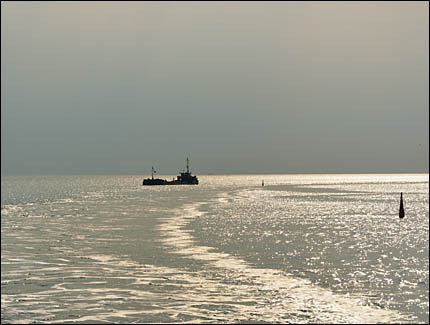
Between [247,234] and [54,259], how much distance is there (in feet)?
81.5

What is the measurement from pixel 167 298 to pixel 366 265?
15.9 metres

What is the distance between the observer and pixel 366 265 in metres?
38.7

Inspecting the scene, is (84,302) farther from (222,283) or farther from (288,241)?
(288,241)

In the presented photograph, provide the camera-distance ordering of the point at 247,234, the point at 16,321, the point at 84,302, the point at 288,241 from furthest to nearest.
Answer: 1. the point at 247,234
2. the point at 288,241
3. the point at 84,302
4. the point at 16,321

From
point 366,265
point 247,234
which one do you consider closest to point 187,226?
point 247,234

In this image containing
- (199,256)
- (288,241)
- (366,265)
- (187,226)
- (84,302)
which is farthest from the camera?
(187,226)

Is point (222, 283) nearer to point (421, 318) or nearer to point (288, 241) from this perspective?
point (421, 318)

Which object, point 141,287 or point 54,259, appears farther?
point 54,259

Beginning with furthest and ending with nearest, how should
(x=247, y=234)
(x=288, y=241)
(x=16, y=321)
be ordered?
1. (x=247, y=234)
2. (x=288, y=241)
3. (x=16, y=321)

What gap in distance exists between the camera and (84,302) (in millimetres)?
27391

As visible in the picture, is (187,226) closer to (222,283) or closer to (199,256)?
(199,256)

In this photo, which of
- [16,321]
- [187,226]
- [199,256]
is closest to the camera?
[16,321]

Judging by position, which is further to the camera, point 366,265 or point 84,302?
point 366,265

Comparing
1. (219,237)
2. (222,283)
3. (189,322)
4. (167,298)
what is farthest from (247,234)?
(189,322)
